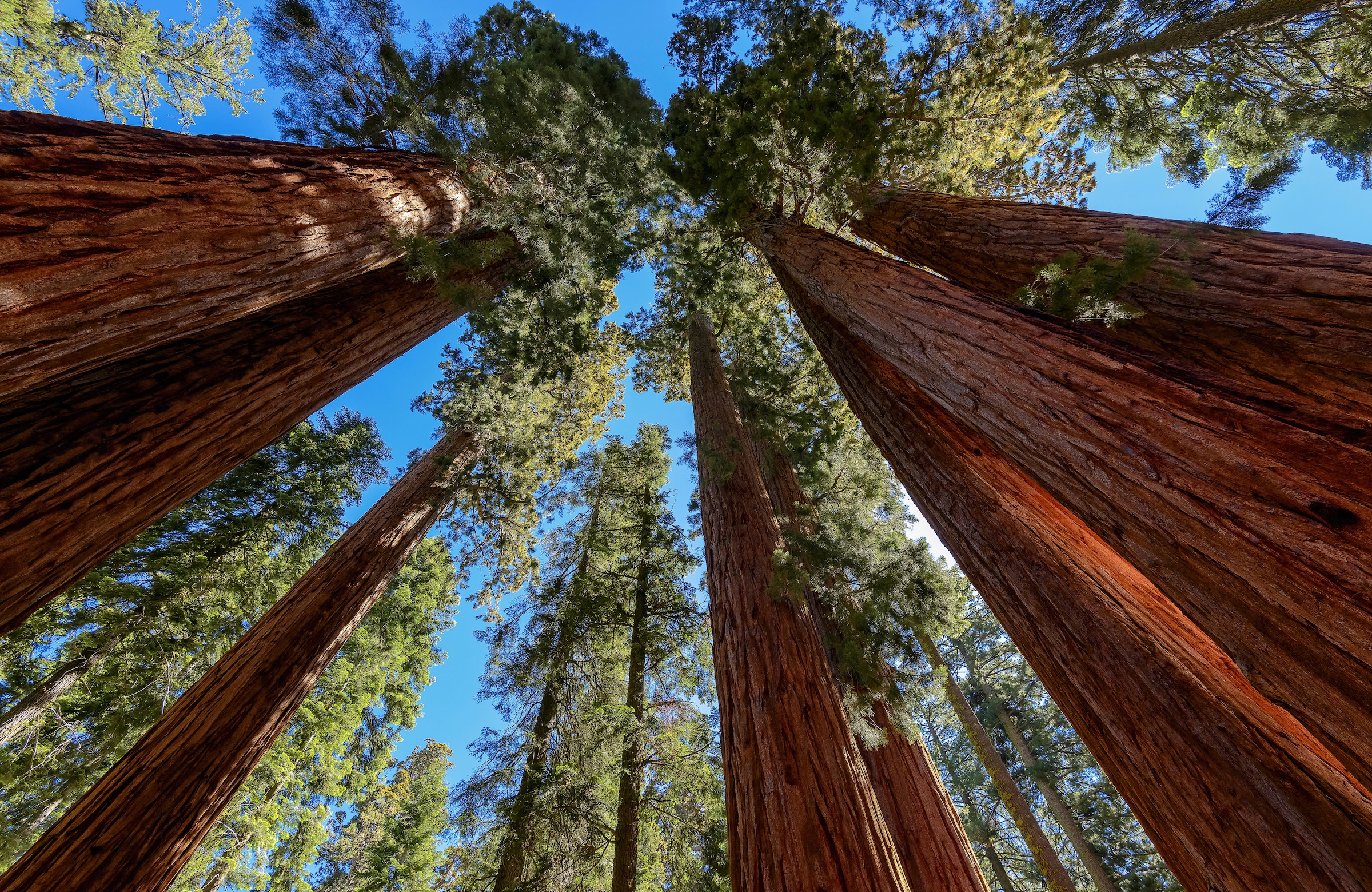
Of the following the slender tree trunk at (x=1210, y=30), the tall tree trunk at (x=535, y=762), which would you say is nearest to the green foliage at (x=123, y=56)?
the tall tree trunk at (x=535, y=762)

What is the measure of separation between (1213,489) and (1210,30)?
9.23 m

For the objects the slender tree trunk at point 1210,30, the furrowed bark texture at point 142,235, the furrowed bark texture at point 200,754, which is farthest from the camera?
the slender tree trunk at point 1210,30

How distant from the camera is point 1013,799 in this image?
686 centimetres

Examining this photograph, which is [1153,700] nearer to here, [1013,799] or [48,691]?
[1013,799]

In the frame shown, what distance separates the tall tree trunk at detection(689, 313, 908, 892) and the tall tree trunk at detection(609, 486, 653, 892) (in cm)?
347

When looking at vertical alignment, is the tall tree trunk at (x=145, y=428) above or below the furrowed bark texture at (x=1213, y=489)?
above

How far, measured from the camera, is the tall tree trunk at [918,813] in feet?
9.68

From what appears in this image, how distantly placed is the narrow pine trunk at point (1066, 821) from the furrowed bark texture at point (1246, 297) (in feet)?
33.7

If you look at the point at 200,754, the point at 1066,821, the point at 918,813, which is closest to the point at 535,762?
the point at 200,754

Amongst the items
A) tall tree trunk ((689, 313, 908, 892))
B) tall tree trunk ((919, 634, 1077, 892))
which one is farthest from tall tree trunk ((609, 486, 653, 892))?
tall tree trunk ((919, 634, 1077, 892))

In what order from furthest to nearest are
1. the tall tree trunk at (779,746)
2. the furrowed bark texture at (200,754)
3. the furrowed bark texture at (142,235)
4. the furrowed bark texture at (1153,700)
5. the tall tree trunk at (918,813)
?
the tall tree trunk at (918,813) < the furrowed bark texture at (200,754) < the tall tree trunk at (779,746) < the furrowed bark texture at (1153,700) < the furrowed bark texture at (142,235)

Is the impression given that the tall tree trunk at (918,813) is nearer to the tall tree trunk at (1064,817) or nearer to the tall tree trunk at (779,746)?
the tall tree trunk at (779,746)

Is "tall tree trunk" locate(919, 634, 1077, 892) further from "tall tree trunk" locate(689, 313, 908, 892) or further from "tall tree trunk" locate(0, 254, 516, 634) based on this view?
"tall tree trunk" locate(0, 254, 516, 634)

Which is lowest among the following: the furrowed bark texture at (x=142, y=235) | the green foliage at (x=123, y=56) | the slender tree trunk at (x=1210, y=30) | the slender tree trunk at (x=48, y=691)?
the furrowed bark texture at (x=142, y=235)
